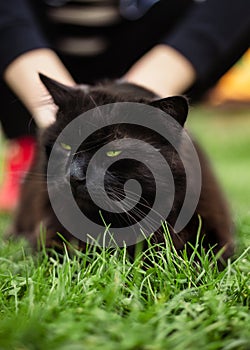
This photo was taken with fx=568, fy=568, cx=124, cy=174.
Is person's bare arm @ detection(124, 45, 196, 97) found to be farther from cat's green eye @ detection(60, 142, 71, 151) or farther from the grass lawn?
the grass lawn

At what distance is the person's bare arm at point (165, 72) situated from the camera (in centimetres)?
191

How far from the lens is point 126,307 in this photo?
100cm

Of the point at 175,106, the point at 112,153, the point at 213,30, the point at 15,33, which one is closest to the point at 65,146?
the point at 112,153

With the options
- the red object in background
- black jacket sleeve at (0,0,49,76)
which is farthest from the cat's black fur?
the red object in background

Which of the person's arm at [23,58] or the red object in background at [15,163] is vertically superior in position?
the person's arm at [23,58]

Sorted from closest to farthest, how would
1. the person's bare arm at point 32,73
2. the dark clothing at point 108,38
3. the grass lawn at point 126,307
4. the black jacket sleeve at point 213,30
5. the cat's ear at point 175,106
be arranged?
1. the grass lawn at point 126,307
2. the cat's ear at point 175,106
3. the person's bare arm at point 32,73
4. the black jacket sleeve at point 213,30
5. the dark clothing at point 108,38

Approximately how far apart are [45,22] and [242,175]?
1.94 metres

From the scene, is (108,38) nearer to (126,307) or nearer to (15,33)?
(15,33)

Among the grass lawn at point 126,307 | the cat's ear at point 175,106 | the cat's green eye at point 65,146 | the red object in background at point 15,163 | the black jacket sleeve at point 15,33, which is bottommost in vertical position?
the red object in background at point 15,163

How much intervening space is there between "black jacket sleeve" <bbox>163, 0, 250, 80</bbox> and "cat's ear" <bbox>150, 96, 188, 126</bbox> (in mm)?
771

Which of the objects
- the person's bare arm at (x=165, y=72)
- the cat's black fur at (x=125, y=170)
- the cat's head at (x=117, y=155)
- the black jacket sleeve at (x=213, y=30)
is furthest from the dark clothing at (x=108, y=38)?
the cat's head at (x=117, y=155)

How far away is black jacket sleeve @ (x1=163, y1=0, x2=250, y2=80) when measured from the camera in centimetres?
205

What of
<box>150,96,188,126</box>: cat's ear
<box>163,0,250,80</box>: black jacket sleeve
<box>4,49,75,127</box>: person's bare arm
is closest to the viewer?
<box>150,96,188,126</box>: cat's ear

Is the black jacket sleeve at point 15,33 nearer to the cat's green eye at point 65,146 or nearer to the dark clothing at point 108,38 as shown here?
the dark clothing at point 108,38
